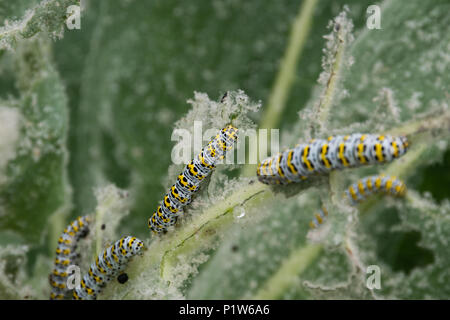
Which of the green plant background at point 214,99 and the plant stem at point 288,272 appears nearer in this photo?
the green plant background at point 214,99

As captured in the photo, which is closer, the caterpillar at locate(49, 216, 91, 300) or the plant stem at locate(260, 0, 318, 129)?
the caterpillar at locate(49, 216, 91, 300)

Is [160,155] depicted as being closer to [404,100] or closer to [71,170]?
[71,170]

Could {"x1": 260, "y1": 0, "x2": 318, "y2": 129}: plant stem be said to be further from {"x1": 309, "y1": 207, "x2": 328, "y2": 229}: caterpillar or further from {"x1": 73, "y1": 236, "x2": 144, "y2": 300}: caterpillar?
{"x1": 73, "y1": 236, "x2": 144, "y2": 300}: caterpillar

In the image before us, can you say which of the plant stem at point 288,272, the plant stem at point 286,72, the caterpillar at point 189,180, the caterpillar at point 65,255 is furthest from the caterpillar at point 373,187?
the caterpillar at point 65,255

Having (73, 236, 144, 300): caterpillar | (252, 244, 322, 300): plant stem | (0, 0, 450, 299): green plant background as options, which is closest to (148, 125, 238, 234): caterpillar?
(73, 236, 144, 300): caterpillar

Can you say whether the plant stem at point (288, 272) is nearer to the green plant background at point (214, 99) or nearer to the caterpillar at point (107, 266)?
the green plant background at point (214, 99)
